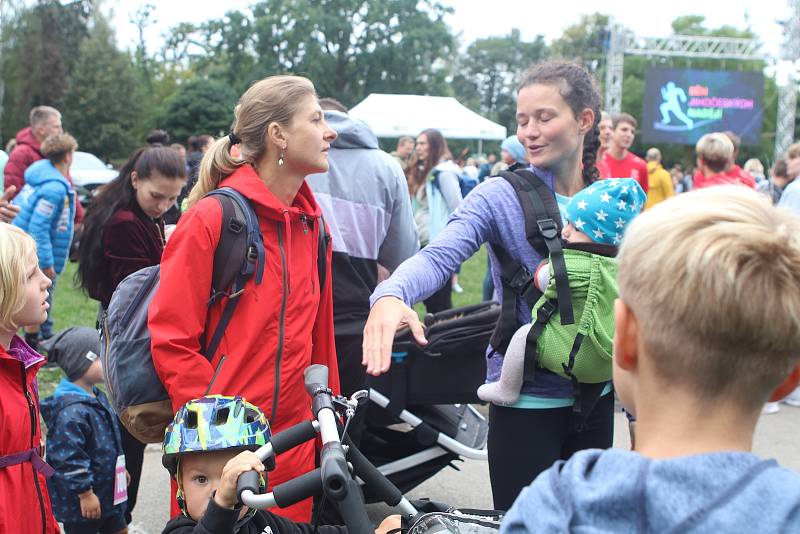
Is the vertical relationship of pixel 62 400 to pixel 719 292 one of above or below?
below

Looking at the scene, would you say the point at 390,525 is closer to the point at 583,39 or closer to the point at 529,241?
the point at 529,241

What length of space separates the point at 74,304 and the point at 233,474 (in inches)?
358

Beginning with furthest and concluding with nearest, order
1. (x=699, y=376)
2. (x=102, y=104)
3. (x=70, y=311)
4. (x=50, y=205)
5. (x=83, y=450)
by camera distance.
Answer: (x=102, y=104), (x=70, y=311), (x=50, y=205), (x=83, y=450), (x=699, y=376)

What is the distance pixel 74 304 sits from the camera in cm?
1027

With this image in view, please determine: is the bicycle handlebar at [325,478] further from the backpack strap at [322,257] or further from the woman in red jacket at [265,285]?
the backpack strap at [322,257]

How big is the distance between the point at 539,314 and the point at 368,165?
5.50ft

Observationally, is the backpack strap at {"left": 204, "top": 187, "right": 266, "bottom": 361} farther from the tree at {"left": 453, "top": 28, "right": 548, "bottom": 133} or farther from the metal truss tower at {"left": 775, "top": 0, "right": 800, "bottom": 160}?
the tree at {"left": 453, "top": 28, "right": 548, "bottom": 133}

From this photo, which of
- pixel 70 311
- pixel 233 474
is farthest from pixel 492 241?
pixel 70 311

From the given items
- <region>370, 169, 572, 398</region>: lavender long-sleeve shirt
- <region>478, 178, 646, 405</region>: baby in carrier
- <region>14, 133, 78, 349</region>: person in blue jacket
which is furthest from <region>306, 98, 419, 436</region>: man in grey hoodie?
<region>14, 133, 78, 349</region>: person in blue jacket

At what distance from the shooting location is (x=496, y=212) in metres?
2.78

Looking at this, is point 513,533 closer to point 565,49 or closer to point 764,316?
point 764,316

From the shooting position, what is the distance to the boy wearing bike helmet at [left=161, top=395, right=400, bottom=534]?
2387 mm

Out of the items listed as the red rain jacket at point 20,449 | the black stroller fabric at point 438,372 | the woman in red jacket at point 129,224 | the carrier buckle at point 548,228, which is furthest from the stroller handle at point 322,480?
the woman in red jacket at point 129,224

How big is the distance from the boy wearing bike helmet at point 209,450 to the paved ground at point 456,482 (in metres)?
2.08
